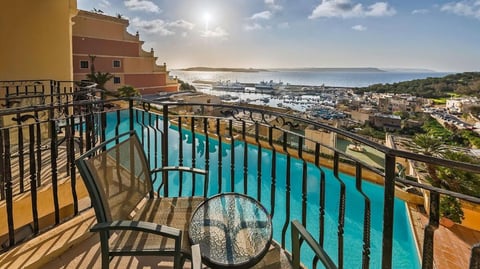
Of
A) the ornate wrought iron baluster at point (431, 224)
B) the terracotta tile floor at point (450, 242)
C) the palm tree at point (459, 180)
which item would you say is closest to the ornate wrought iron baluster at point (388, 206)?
the ornate wrought iron baluster at point (431, 224)

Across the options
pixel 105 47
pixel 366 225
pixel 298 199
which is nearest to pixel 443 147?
pixel 298 199

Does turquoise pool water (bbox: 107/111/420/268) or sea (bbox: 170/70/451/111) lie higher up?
sea (bbox: 170/70/451/111)

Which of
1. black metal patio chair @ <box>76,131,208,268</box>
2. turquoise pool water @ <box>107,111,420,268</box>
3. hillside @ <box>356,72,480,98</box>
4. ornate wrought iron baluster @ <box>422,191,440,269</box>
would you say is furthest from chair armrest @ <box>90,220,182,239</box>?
hillside @ <box>356,72,480,98</box>

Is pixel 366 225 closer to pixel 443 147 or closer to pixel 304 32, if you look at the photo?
pixel 443 147

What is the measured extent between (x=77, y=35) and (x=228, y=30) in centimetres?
1059

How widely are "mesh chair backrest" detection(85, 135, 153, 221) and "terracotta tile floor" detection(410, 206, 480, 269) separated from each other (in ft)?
14.3

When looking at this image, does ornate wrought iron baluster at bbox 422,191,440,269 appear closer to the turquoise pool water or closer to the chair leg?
the chair leg

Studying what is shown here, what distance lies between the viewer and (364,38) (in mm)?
31000

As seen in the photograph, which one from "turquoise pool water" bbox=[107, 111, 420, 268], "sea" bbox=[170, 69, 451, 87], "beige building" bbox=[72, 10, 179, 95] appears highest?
"sea" bbox=[170, 69, 451, 87]

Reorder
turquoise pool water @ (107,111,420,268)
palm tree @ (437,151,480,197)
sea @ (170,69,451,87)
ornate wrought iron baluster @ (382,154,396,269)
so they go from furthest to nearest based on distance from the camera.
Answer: sea @ (170,69,451,87)
palm tree @ (437,151,480,197)
turquoise pool water @ (107,111,420,268)
ornate wrought iron baluster @ (382,154,396,269)

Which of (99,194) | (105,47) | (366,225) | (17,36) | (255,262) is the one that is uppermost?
(105,47)

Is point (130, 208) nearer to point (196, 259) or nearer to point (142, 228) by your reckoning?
point (142, 228)

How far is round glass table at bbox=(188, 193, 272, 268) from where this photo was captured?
1.31 m

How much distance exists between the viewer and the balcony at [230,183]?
130 centimetres
